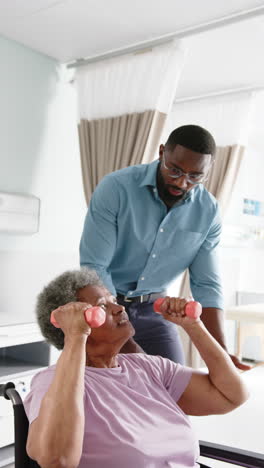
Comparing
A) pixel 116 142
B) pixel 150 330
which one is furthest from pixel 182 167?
pixel 116 142

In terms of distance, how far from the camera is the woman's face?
139cm

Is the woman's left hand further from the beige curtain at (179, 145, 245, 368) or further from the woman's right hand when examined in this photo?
the beige curtain at (179, 145, 245, 368)

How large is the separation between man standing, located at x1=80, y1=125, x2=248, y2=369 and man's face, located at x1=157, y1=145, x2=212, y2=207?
0.09 meters

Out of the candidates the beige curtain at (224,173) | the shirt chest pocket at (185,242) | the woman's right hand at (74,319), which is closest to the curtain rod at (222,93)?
the beige curtain at (224,173)

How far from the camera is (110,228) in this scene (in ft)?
6.48

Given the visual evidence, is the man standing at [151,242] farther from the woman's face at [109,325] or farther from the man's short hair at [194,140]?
the woman's face at [109,325]

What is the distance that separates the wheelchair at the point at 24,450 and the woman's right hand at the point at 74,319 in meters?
0.24

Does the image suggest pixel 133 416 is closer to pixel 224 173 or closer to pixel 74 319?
pixel 74 319

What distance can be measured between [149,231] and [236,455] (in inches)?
36.7

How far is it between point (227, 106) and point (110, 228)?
90.6 inches

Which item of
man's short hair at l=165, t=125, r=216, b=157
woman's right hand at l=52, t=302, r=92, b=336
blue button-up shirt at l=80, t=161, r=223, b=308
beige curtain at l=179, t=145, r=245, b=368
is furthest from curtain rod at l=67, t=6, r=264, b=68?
woman's right hand at l=52, t=302, r=92, b=336

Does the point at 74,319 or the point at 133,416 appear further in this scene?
the point at 133,416

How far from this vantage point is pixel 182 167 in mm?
1731

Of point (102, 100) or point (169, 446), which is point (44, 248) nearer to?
point (102, 100)
